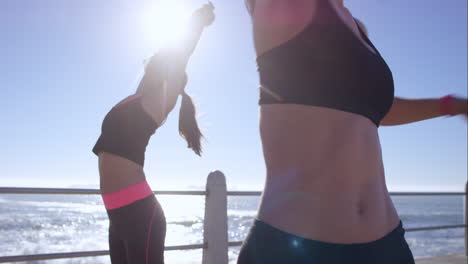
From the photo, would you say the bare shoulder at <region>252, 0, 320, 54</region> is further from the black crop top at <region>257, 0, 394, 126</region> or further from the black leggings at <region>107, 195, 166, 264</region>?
the black leggings at <region>107, 195, 166, 264</region>

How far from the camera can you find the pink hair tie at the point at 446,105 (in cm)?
108

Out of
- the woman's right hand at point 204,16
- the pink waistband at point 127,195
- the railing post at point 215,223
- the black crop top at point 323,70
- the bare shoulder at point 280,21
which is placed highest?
the woman's right hand at point 204,16

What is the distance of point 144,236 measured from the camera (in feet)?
6.87

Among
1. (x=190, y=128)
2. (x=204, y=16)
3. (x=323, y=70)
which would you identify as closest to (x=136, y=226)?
(x=190, y=128)

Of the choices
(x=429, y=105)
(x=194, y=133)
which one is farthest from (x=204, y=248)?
(x=429, y=105)

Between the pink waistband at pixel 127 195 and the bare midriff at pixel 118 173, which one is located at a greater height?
the bare midriff at pixel 118 173

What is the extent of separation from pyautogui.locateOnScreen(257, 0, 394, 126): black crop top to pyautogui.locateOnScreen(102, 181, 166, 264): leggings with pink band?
4.67 ft

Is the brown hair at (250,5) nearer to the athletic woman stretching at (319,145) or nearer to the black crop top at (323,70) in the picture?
the athletic woman stretching at (319,145)

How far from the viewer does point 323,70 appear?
34.1 inches

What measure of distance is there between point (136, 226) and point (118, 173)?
311mm

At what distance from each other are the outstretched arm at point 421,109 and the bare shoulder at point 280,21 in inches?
18.0

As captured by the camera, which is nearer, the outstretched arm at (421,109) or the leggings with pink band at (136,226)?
the outstretched arm at (421,109)

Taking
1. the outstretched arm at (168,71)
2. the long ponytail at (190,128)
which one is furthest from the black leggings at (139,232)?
the long ponytail at (190,128)

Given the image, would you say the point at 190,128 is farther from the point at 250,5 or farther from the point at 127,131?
the point at 250,5
